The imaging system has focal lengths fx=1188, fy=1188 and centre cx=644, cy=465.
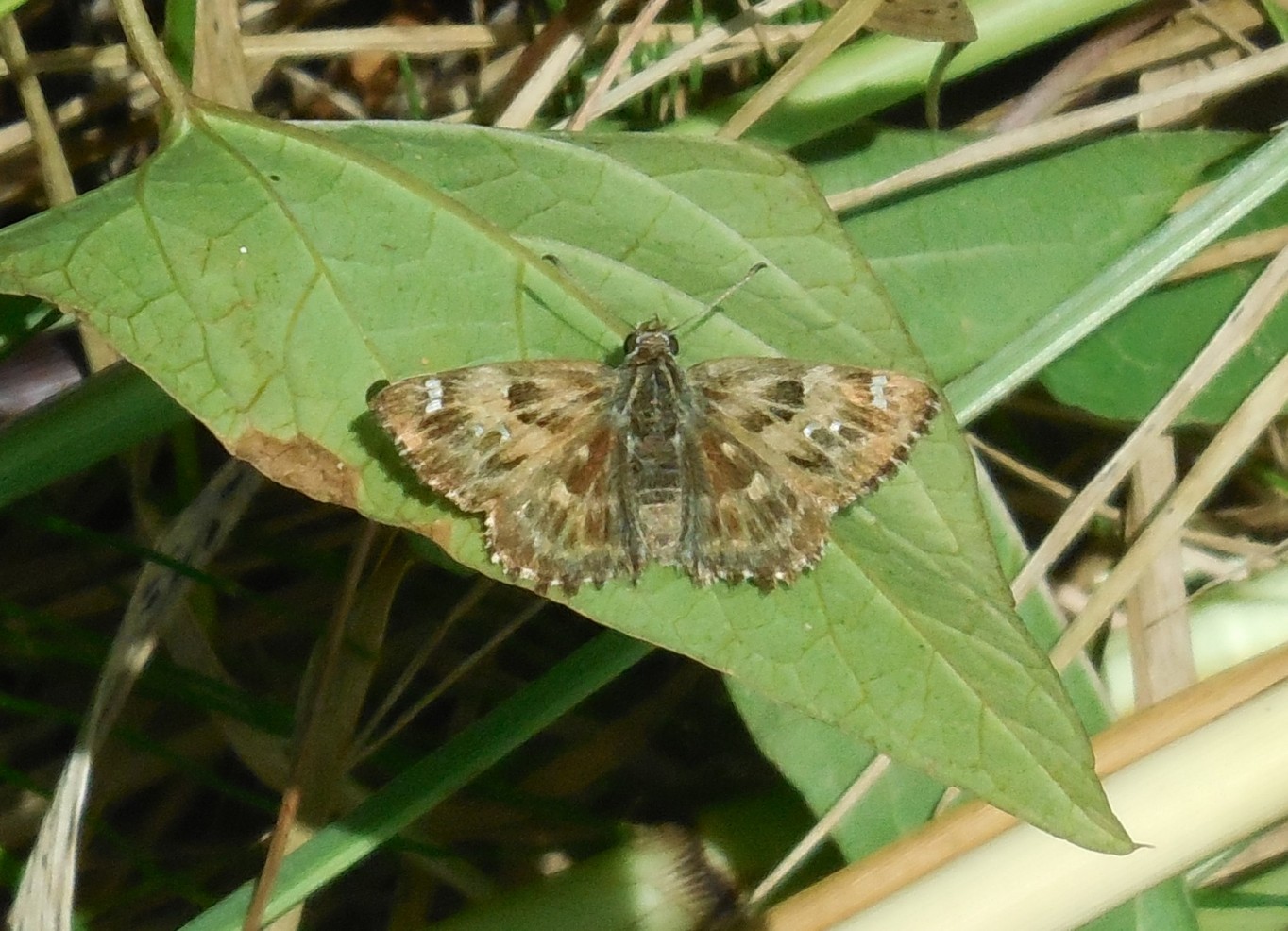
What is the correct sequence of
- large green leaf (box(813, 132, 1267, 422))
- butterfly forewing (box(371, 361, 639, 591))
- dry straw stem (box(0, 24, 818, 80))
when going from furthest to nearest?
dry straw stem (box(0, 24, 818, 80))
large green leaf (box(813, 132, 1267, 422))
butterfly forewing (box(371, 361, 639, 591))

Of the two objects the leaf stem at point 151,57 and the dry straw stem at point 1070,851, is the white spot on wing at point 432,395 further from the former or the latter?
the dry straw stem at point 1070,851

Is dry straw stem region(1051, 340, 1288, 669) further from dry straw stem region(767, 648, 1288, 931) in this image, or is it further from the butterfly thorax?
the butterfly thorax

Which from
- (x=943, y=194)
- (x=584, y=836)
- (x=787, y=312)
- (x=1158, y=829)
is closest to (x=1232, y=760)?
(x=1158, y=829)

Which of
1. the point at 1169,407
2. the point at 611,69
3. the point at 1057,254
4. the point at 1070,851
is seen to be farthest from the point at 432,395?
the point at 1169,407

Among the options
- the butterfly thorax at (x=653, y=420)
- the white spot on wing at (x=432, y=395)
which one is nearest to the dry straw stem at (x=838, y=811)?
the butterfly thorax at (x=653, y=420)

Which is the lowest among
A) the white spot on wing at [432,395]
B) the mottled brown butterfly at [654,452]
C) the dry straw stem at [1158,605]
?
the dry straw stem at [1158,605]

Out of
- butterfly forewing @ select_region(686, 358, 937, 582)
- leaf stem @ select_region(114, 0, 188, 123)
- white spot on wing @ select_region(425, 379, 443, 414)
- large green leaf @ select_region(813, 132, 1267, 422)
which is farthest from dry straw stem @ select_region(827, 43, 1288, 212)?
leaf stem @ select_region(114, 0, 188, 123)
